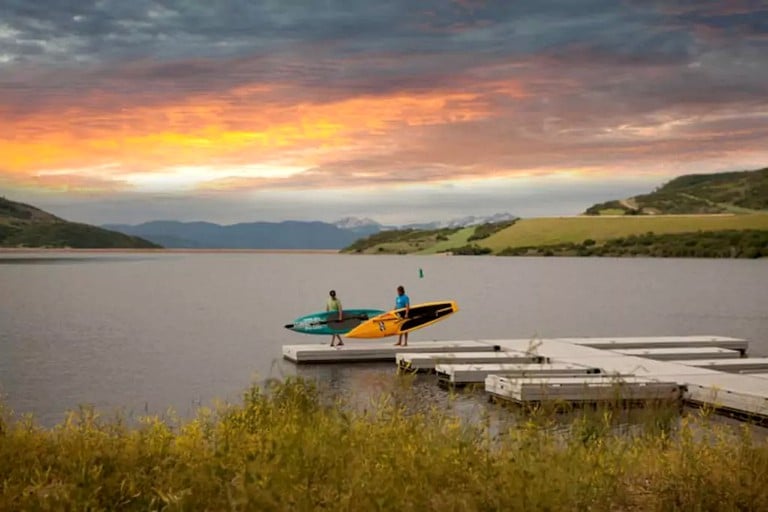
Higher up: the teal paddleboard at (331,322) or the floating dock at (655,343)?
the teal paddleboard at (331,322)

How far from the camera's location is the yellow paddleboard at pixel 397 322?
32938 millimetres

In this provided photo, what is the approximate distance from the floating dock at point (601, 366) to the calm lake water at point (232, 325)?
100 cm

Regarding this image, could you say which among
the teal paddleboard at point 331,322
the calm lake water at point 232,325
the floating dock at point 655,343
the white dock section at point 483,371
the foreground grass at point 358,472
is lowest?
the calm lake water at point 232,325

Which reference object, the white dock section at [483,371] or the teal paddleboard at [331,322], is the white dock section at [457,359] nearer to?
the white dock section at [483,371]

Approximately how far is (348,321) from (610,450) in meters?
23.2

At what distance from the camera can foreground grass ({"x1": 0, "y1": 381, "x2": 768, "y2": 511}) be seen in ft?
24.7

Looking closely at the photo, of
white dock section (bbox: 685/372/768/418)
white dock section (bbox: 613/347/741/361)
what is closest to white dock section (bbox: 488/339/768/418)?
white dock section (bbox: 685/372/768/418)

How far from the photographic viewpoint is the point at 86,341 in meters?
46.8

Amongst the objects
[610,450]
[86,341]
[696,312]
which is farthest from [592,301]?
[610,450]

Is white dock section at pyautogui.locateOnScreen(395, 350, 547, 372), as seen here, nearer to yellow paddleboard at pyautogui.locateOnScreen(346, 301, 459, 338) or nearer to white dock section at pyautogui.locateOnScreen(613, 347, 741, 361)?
yellow paddleboard at pyautogui.locateOnScreen(346, 301, 459, 338)

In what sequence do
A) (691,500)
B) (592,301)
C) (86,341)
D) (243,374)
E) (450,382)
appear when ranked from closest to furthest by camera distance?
(691,500)
(450,382)
(243,374)
(86,341)
(592,301)

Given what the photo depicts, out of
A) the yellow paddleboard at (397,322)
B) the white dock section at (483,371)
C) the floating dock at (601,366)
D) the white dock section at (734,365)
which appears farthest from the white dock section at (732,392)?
the yellow paddleboard at (397,322)

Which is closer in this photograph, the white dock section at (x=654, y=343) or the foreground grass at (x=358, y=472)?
the foreground grass at (x=358, y=472)

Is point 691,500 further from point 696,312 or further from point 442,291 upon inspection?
point 442,291
